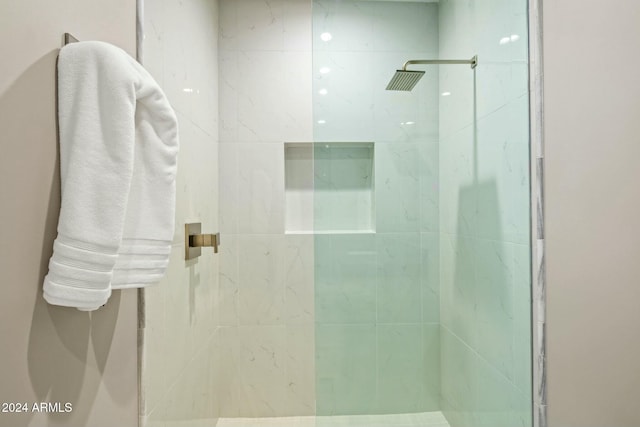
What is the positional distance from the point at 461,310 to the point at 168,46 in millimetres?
1260

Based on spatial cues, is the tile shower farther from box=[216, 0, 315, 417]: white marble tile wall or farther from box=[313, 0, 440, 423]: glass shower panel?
box=[216, 0, 315, 417]: white marble tile wall

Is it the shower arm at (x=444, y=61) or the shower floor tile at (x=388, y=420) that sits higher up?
the shower arm at (x=444, y=61)

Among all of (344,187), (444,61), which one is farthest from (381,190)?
(444,61)

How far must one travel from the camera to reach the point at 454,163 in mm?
1184

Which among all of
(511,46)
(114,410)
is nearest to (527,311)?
(511,46)

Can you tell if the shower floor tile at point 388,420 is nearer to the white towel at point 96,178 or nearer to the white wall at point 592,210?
the white wall at point 592,210

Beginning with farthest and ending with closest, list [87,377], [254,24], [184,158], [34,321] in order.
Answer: [254,24] < [184,158] < [87,377] < [34,321]

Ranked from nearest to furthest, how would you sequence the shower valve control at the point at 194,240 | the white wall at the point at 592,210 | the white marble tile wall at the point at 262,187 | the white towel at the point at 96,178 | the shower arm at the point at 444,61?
the white towel at the point at 96,178 < the white wall at the point at 592,210 < the shower arm at the point at 444,61 < the shower valve control at the point at 194,240 < the white marble tile wall at the point at 262,187

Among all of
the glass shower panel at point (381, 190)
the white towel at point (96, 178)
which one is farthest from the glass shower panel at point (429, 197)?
the white towel at point (96, 178)

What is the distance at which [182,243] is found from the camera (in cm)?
137

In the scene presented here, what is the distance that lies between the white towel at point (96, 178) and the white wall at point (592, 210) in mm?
1079

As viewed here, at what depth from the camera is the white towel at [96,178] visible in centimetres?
55

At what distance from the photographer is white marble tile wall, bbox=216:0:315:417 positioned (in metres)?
1.90

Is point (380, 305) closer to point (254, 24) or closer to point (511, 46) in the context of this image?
point (511, 46)
